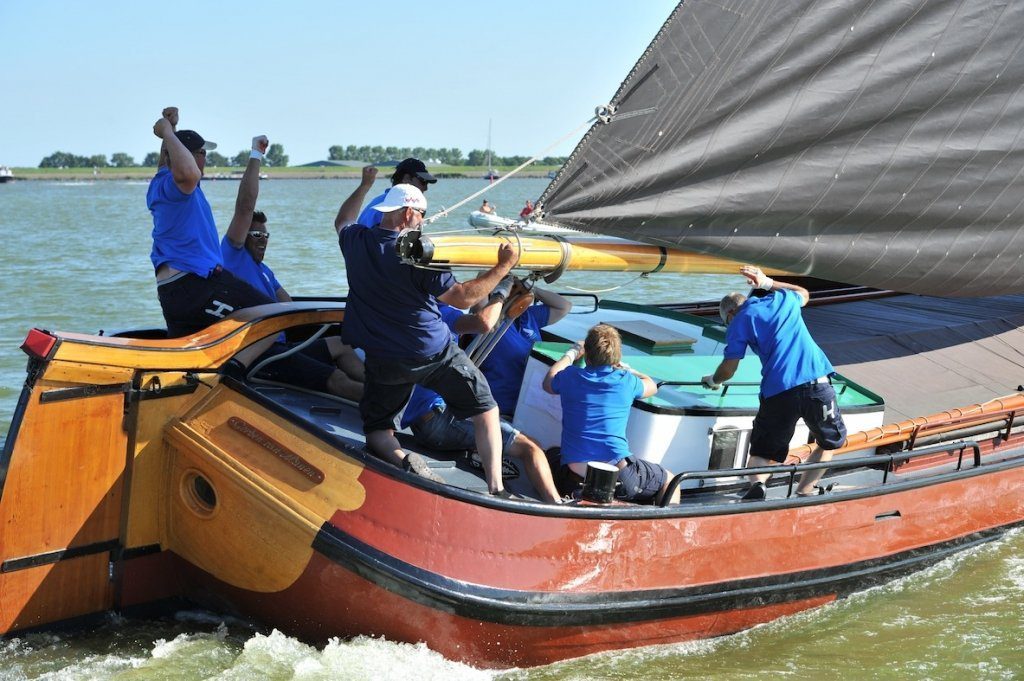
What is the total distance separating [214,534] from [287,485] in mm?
522

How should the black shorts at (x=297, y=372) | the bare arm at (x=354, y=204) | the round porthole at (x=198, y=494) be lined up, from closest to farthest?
the round porthole at (x=198, y=494) → the black shorts at (x=297, y=372) → the bare arm at (x=354, y=204)

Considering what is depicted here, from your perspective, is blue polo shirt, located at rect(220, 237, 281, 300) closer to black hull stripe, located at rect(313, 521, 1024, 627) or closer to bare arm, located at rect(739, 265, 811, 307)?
black hull stripe, located at rect(313, 521, 1024, 627)

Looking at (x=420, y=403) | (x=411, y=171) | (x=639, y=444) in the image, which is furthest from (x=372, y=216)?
(x=639, y=444)

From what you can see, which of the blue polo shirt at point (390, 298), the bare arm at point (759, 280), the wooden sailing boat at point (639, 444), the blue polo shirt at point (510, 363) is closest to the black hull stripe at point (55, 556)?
the wooden sailing boat at point (639, 444)

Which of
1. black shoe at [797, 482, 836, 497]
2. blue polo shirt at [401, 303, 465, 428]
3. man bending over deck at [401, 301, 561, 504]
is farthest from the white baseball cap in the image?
black shoe at [797, 482, 836, 497]

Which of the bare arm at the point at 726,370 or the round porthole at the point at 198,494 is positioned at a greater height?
the bare arm at the point at 726,370

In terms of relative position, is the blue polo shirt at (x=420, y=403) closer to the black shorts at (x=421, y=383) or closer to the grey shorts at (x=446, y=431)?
the grey shorts at (x=446, y=431)

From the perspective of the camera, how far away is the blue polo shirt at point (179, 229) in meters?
6.20

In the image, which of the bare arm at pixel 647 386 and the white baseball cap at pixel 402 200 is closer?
the white baseball cap at pixel 402 200

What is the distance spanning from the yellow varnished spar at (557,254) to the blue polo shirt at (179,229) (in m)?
1.66

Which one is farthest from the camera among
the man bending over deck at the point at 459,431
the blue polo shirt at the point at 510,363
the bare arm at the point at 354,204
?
the bare arm at the point at 354,204

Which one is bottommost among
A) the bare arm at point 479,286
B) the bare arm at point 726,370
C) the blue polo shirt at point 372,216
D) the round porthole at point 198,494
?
the round porthole at point 198,494

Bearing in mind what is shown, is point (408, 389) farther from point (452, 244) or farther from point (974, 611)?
point (974, 611)

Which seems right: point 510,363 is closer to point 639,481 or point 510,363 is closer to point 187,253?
point 639,481
